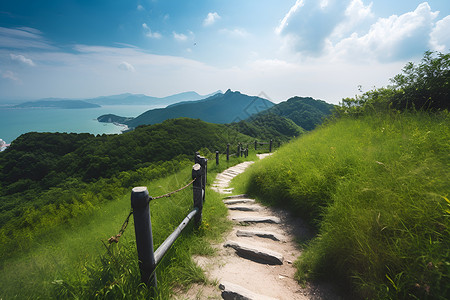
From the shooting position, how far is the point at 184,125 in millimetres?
57844

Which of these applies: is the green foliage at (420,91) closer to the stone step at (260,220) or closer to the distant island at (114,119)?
the stone step at (260,220)

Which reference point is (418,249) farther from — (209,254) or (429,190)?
(209,254)

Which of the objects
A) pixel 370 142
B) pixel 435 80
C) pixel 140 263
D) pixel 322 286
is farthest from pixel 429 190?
pixel 435 80

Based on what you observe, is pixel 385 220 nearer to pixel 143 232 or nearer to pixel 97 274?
pixel 143 232

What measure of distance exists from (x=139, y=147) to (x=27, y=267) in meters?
42.8

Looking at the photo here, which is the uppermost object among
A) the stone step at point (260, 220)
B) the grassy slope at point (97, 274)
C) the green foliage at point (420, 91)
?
the green foliage at point (420, 91)

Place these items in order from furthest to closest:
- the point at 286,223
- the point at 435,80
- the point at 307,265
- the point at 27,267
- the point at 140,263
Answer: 1. the point at 435,80
2. the point at 286,223
3. the point at 307,265
4. the point at 27,267
5. the point at 140,263

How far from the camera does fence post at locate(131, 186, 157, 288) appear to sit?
170cm

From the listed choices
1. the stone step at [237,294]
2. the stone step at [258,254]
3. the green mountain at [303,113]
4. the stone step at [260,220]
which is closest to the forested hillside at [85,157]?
the stone step at [260,220]

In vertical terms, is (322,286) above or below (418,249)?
below

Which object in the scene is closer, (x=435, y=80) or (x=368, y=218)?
(x=368, y=218)

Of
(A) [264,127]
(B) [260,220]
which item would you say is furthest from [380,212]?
(A) [264,127]

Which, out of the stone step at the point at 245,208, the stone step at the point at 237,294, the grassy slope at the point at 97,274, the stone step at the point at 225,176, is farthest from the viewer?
the stone step at the point at 225,176

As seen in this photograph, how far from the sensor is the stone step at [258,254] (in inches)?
108
